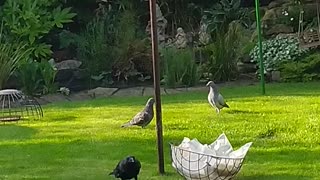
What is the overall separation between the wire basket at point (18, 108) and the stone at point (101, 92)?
1650 millimetres

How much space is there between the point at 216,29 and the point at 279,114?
7.37m

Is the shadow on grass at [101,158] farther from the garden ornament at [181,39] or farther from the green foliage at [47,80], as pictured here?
the garden ornament at [181,39]

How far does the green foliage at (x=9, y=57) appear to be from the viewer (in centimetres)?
1368

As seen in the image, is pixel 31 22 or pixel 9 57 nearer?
pixel 9 57

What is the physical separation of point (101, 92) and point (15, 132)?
16.3ft

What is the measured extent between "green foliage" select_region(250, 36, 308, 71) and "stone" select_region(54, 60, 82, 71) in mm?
3511

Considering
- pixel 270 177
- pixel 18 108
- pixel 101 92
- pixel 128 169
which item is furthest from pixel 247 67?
pixel 128 169

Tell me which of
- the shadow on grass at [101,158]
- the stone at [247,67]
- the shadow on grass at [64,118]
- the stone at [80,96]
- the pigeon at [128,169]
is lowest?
the stone at [80,96]

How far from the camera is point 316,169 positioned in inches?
237

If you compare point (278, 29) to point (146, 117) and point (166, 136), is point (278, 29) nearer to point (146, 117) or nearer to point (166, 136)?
point (146, 117)

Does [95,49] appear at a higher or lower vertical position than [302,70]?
higher

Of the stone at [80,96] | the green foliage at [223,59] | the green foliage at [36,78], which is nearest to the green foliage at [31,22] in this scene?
the green foliage at [36,78]

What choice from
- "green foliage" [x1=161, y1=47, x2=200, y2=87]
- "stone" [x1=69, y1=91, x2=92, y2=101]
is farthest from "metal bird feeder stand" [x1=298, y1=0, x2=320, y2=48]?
"stone" [x1=69, y1=91, x2=92, y2=101]

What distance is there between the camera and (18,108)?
469 inches
